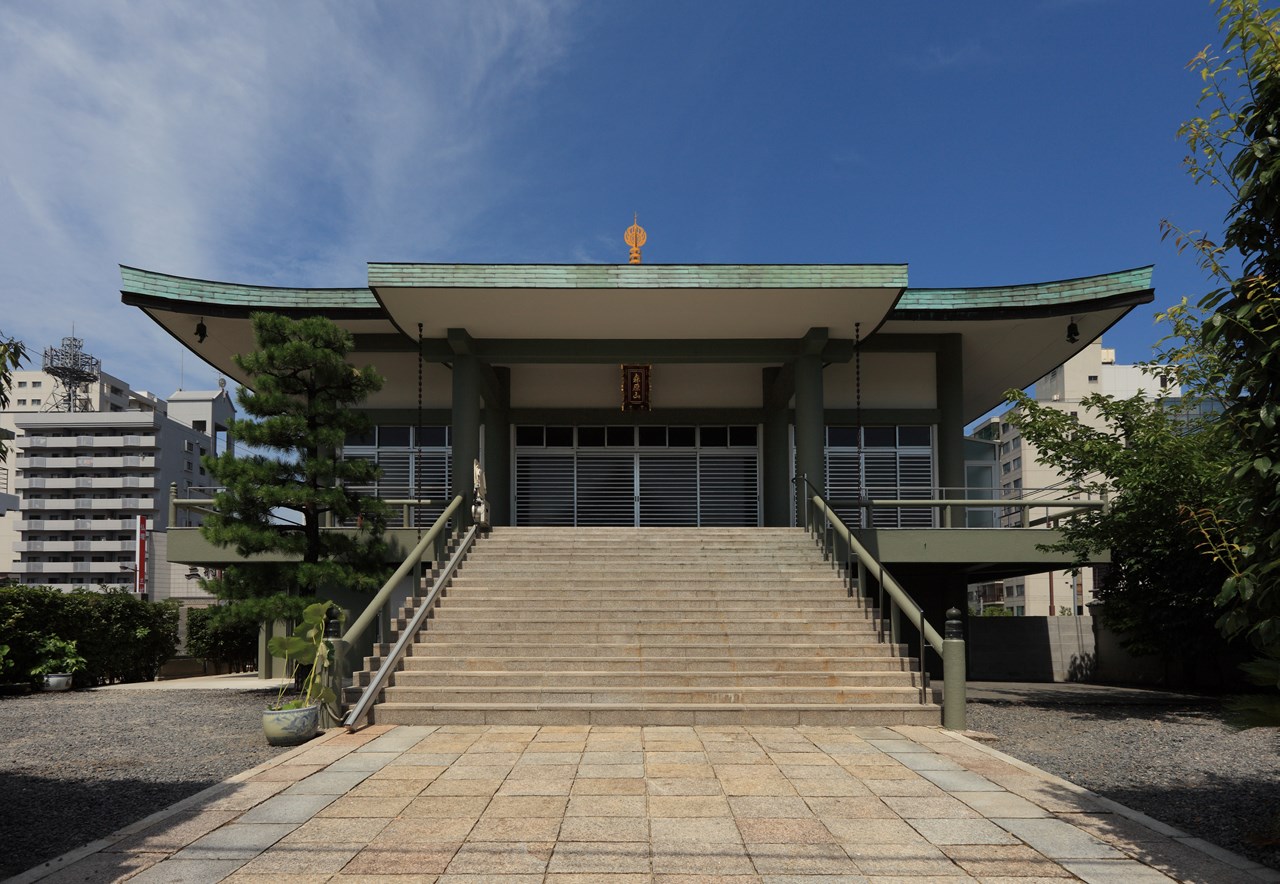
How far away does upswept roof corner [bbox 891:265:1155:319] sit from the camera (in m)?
17.1

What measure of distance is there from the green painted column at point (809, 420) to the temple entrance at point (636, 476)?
414 cm

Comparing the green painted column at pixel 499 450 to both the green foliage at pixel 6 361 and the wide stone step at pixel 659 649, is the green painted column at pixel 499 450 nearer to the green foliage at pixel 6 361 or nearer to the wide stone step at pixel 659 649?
→ the wide stone step at pixel 659 649

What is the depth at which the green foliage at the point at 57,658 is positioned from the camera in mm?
16484

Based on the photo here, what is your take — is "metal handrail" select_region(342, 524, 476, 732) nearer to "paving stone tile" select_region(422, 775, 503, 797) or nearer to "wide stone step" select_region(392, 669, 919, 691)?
"wide stone step" select_region(392, 669, 919, 691)

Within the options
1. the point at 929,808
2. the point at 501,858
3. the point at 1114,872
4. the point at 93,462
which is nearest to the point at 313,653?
the point at 501,858

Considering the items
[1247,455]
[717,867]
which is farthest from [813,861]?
[1247,455]

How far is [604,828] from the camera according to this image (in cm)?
579

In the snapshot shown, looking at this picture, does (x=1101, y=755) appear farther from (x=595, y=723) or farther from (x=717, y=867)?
(x=717, y=867)

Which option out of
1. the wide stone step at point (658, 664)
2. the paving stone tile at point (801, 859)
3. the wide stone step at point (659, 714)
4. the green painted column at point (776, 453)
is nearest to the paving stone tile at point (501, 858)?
the paving stone tile at point (801, 859)

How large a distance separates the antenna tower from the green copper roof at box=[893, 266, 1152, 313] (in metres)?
98.7

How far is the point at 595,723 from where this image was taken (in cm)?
1006

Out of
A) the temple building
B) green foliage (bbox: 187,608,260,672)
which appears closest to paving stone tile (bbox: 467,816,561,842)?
the temple building

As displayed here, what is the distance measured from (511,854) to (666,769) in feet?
8.23

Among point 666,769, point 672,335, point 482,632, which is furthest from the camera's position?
point 672,335
